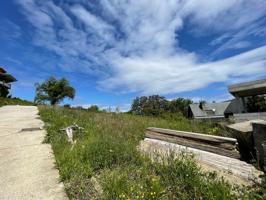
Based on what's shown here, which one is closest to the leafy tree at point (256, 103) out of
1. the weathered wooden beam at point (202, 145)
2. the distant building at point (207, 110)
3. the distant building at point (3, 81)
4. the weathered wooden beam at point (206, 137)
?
the weathered wooden beam at point (202, 145)

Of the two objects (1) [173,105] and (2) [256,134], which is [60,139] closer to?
(2) [256,134]

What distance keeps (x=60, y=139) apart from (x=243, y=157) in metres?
5.25

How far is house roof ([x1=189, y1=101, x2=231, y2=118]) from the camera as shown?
143 feet

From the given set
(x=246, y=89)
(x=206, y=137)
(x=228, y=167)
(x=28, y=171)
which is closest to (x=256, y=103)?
(x=246, y=89)

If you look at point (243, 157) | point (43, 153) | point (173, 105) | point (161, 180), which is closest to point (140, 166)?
point (161, 180)

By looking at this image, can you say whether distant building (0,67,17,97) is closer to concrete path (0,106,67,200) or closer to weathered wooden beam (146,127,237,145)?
concrete path (0,106,67,200)

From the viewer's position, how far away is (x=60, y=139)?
24.2 feet

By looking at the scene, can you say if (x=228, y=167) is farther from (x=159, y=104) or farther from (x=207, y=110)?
(x=159, y=104)

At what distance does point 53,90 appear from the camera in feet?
183

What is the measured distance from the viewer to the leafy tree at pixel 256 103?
754 inches

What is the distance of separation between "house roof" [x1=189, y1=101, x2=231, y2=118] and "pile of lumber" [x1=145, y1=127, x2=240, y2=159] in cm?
3771

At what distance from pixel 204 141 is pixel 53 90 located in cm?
5433

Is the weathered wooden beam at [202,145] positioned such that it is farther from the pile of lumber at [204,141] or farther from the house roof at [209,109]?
the house roof at [209,109]

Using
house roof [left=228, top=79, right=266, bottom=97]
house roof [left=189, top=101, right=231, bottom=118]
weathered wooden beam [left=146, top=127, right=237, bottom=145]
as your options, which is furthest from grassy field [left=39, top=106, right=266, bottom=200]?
house roof [left=189, top=101, right=231, bottom=118]
